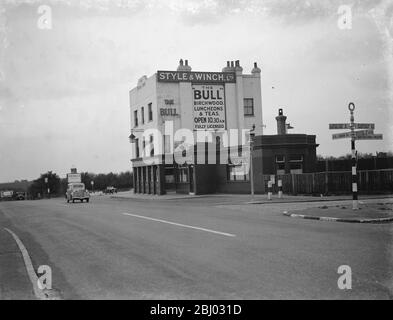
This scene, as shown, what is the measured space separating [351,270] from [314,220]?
30.4 ft

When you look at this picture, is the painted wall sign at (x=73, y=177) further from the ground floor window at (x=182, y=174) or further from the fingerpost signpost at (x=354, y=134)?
the fingerpost signpost at (x=354, y=134)

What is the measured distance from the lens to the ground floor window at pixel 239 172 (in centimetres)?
3947

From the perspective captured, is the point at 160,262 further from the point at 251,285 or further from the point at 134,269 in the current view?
the point at 251,285

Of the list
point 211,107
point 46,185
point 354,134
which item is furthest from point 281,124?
point 46,185

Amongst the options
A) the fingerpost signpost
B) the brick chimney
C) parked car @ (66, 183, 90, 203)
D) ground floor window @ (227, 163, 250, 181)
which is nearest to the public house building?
ground floor window @ (227, 163, 250, 181)

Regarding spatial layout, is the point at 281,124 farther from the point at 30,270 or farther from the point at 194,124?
the point at 30,270

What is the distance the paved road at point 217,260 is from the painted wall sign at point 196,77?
34723 millimetres

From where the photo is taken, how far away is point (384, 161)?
44.2 metres

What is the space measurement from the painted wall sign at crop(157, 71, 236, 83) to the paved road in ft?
114

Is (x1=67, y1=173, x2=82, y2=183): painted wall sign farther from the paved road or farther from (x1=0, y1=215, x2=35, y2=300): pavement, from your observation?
(x1=0, y1=215, x2=35, y2=300): pavement

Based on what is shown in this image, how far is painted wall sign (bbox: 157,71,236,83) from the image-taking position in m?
48.6

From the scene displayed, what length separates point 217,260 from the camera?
912cm

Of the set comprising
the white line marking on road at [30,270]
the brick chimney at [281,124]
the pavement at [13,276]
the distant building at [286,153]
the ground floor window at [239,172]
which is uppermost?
the brick chimney at [281,124]

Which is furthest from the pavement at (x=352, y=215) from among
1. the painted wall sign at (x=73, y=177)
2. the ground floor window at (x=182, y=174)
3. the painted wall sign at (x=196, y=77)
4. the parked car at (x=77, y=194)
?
the painted wall sign at (x=73, y=177)
